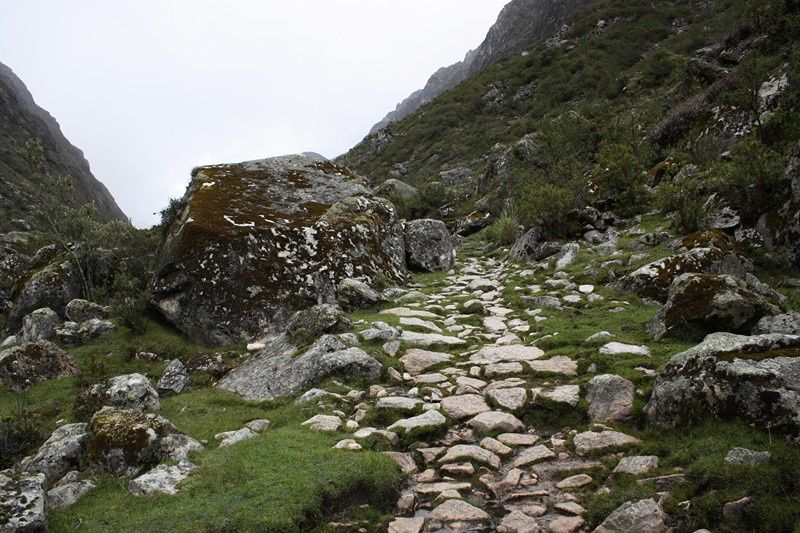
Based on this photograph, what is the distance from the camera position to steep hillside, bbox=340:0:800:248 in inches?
589

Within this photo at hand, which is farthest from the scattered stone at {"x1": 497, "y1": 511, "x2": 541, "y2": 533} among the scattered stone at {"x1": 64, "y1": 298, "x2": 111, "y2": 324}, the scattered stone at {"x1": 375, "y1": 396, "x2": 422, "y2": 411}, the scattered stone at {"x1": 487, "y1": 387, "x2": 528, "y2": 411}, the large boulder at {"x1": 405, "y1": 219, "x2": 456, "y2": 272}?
the large boulder at {"x1": 405, "y1": 219, "x2": 456, "y2": 272}

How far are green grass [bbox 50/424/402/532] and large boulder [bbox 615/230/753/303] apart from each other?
285 inches

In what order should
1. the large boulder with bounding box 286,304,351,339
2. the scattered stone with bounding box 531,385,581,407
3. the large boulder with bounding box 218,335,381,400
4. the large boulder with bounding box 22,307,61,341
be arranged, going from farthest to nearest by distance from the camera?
the large boulder with bounding box 22,307,61,341 < the large boulder with bounding box 286,304,351,339 < the large boulder with bounding box 218,335,381,400 < the scattered stone with bounding box 531,385,581,407

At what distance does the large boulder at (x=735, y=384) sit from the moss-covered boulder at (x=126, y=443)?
5.84 m

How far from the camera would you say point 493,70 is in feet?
190

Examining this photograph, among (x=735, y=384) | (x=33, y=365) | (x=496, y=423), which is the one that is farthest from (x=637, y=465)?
(x=33, y=365)

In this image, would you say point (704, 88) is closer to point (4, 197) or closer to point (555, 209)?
point (555, 209)

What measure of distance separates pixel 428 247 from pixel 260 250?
7.32 metres

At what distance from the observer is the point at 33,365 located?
31.9ft

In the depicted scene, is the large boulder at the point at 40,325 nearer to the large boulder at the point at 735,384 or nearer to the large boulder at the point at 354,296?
the large boulder at the point at 354,296

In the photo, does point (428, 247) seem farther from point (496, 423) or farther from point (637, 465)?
point (637, 465)

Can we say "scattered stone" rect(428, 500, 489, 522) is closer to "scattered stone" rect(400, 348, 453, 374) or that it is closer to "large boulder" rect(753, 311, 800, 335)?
"scattered stone" rect(400, 348, 453, 374)

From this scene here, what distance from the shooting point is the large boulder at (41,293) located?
1390 cm

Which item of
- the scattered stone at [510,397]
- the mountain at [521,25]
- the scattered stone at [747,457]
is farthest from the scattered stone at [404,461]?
the mountain at [521,25]
